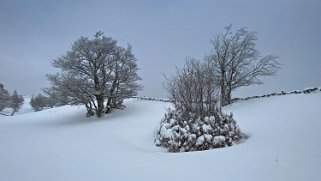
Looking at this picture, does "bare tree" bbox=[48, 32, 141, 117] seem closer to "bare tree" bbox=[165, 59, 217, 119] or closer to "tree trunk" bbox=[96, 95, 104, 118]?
"tree trunk" bbox=[96, 95, 104, 118]

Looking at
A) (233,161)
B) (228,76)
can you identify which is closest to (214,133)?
(233,161)

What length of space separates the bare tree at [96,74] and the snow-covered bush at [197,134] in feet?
32.9

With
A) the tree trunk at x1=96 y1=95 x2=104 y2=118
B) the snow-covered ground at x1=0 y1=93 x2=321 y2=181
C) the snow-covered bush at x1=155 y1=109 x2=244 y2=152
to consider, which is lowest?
the snow-covered ground at x1=0 y1=93 x2=321 y2=181

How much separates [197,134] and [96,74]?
40.3 feet

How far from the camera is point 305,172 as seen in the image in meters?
4.17

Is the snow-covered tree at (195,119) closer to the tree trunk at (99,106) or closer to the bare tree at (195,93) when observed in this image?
the bare tree at (195,93)

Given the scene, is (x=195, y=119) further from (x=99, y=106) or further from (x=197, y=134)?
(x=99, y=106)

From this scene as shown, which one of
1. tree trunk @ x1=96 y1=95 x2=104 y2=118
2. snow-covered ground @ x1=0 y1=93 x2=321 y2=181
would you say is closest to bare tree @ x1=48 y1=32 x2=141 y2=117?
tree trunk @ x1=96 y1=95 x2=104 y2=118

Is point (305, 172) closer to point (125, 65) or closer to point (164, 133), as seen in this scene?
point (164, 133)

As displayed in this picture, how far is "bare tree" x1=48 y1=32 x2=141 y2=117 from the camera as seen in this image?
53.5 feet

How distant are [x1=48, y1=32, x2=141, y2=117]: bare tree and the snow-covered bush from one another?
395 inches

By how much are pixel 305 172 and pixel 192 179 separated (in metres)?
1.98

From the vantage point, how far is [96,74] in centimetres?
1753

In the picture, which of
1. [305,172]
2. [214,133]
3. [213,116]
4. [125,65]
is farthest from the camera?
[125,65]
